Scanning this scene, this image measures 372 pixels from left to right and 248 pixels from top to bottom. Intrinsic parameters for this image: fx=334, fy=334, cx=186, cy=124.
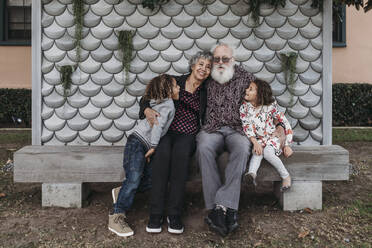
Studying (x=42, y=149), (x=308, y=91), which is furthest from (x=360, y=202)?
(x=42, y=149)

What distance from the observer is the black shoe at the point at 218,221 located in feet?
8.64

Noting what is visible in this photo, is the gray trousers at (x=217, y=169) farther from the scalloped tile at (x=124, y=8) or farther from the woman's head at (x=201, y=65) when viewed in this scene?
the scalloped tile at (x=124, y=8)

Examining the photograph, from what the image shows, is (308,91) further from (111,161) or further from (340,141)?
(340,141)

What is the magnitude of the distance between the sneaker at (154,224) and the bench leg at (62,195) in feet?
2.88

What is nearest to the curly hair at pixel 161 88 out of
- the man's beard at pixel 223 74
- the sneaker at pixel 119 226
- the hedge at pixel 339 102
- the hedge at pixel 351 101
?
the man's beard at pixel 223 74

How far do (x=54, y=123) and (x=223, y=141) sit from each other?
5.92 ft

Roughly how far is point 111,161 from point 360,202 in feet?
8.24

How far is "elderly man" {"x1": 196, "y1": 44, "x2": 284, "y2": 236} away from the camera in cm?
272

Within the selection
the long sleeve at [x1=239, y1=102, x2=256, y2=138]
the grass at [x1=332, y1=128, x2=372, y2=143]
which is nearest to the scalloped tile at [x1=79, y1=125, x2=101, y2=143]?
the long sleeve at [x1=239, y1=102, x2=256, y2=138]

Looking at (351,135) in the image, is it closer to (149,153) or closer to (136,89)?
(136,89)

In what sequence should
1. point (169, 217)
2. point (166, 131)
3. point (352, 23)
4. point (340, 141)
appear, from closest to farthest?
point (169, 217) < point (166, 131) < point (340, 141) < point (352, 23)

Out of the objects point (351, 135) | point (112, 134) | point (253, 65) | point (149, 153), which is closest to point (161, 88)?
point (149, 153)

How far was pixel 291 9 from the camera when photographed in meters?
3.52

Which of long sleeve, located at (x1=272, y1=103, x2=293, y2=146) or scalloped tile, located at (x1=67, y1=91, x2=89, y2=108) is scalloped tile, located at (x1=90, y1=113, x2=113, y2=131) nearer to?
scalloped tile, located at (x1=67, y1=91, x2=89, y2=108)
